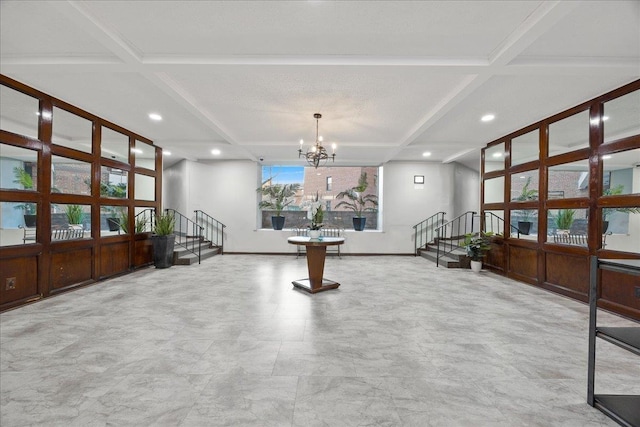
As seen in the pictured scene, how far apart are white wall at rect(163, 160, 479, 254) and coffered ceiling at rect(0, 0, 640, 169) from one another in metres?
4.02

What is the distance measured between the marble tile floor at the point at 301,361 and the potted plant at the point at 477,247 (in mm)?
2095

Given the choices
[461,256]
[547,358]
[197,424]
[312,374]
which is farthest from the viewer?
[461,256]

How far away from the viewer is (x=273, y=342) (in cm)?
273

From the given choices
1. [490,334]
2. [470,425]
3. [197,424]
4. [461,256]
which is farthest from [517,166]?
[197,424]

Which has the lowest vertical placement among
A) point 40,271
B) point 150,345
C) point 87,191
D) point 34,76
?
point 150,345

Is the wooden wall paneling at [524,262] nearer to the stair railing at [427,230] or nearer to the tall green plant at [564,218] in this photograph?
the tall green plant at [564,218]

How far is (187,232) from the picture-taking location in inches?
349

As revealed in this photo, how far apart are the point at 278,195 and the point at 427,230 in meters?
4.91

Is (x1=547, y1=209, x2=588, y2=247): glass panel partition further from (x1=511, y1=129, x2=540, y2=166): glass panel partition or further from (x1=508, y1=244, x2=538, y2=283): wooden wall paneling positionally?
(x1=511, y1=129, x2=540, y2=166): glass panel partition

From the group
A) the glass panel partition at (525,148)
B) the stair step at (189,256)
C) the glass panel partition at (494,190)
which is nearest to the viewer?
the glass panel partition at (525,148)

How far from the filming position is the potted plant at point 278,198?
895 cm

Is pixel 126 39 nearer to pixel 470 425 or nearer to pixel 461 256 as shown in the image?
pixel 470 425

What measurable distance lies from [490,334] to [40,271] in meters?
5.95

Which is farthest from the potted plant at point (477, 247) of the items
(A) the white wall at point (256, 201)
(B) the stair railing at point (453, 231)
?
(A) the white wall at point (256, 201)
